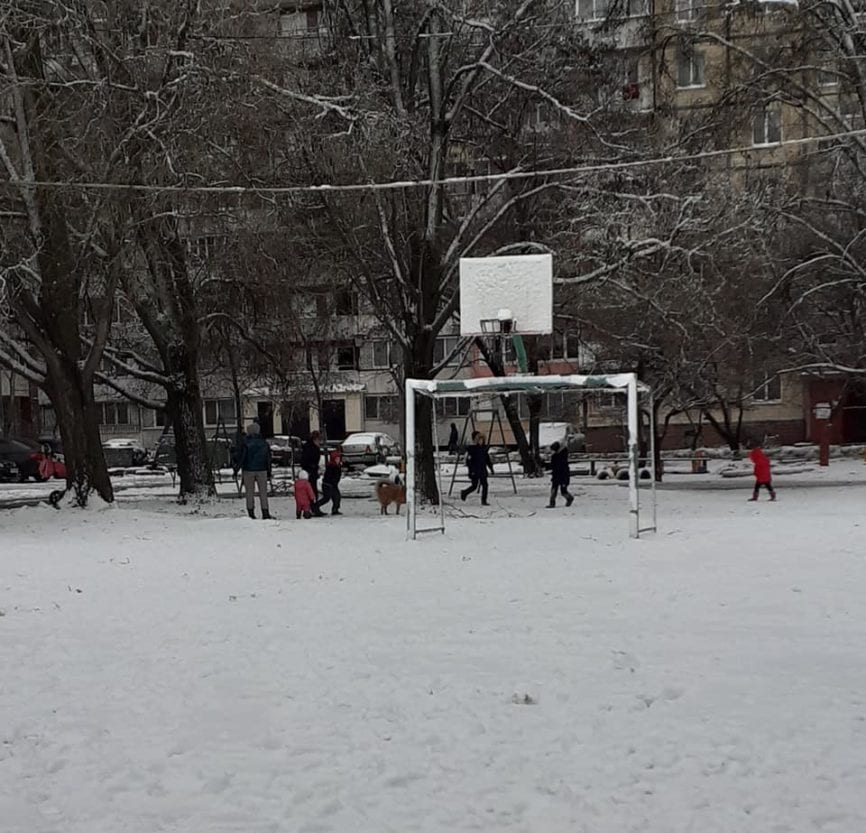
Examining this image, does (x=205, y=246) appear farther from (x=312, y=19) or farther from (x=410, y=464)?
(x=410, y=464)

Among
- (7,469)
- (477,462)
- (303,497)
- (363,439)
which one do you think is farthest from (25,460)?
(303,497)

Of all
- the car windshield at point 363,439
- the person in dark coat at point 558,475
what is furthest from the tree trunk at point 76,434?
the car windshield at point 363,439

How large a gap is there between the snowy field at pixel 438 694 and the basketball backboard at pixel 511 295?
21.2 ft

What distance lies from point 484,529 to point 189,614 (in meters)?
9.23

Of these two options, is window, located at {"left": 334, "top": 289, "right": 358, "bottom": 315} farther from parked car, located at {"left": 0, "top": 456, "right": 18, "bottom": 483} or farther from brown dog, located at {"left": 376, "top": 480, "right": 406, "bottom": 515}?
parked car, located at {"left": 0, "top": 456, "right": 18, "bottom": 483}

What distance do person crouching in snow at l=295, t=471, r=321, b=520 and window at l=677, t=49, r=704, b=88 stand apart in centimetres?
1391

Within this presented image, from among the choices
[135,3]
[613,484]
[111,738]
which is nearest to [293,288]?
[135,3]

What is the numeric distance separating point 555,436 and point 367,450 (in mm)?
8121

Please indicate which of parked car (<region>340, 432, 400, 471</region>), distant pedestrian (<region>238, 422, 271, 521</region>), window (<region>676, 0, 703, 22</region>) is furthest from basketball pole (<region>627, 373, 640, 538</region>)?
parked car (<region>340, 432, 400, 471</region>)

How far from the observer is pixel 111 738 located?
6461 millimetres

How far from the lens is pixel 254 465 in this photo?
71.9 feet

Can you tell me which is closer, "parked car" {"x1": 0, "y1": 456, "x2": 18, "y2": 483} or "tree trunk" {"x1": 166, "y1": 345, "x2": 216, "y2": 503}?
"tree trunk" {"x1": 166, "y1": 345, "x2": 216, "y2": 503}

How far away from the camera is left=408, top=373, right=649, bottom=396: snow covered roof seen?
17.4m

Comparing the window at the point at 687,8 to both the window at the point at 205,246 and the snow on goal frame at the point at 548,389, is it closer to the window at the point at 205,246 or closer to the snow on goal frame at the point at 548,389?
the window at the point at 205,246
